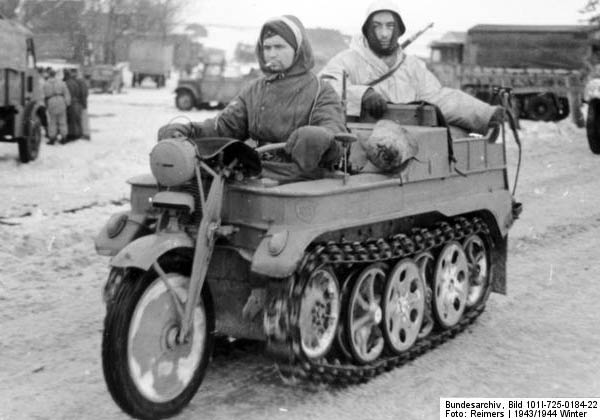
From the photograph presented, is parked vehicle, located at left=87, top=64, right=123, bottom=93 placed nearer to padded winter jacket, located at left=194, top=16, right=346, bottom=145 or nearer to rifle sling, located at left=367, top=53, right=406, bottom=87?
rifle sling, located at left=367, top=53, right=406, bottom=87

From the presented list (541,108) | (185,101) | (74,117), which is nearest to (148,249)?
(74,117)

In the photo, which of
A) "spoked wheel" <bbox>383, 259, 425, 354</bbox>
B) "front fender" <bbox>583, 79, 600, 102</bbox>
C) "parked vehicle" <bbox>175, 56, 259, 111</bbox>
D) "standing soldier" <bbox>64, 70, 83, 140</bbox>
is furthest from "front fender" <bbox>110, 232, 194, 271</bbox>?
"parked vehicle" <bbox>175, 56, 259, 111</bbox>

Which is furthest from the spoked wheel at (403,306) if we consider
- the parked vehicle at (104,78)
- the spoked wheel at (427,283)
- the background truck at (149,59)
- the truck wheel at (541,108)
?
the background truck at (149,59)

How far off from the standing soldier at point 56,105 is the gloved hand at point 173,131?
15.3 metres

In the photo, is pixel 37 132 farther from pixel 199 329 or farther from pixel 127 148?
pixel 199 329

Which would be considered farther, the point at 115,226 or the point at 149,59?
the point at 149,59

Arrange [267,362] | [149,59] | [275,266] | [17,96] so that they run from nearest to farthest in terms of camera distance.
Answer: [275,266], [267,362], [17,96], [149,59]

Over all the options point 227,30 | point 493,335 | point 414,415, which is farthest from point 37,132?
point 227,30

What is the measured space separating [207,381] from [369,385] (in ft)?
2.94

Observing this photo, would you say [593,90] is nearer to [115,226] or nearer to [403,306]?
[403,306]

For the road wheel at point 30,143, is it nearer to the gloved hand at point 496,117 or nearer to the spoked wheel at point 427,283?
the gloved hand at point 496,117

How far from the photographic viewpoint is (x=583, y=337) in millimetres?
6328

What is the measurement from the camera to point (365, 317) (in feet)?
18.2
